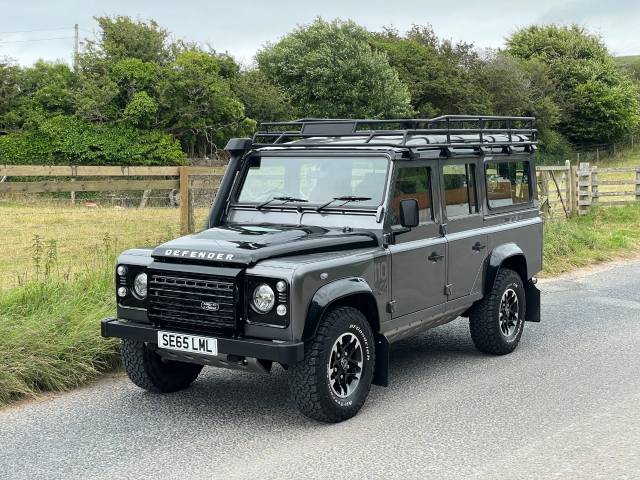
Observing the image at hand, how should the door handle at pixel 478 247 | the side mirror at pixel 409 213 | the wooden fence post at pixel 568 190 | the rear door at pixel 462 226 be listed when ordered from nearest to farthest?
the side mirror at pixel 409 213
the rear door at pixel 462 226
the door handle at pixel 478 247
the wooden fence post at pixel 568 190

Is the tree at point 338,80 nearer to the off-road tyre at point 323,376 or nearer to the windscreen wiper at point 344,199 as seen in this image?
the windscreen wiper at point 344,199

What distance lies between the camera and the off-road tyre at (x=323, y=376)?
18.1 ft

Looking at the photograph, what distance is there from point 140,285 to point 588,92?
2499 inches

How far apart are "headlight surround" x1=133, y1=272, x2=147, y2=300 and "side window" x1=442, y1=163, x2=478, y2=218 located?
9.12 ft

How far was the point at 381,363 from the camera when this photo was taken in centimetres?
612

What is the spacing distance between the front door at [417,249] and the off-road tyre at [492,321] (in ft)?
2.76

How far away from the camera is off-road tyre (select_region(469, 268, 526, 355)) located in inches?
302

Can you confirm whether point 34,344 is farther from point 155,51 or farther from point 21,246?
point 155,51

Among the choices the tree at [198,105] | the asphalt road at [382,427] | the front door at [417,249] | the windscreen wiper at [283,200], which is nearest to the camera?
the asphalt road at [382,427]

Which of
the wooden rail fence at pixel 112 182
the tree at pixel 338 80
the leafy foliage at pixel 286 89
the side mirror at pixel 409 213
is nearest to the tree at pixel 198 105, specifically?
the leafy foliage at pixel 286 89

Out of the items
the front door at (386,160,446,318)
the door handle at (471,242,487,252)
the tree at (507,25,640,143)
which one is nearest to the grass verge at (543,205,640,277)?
the door handle at (471,242,487,252)

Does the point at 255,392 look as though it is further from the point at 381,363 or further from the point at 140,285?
the point at 140,285

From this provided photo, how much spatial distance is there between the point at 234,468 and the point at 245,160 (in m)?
3.17

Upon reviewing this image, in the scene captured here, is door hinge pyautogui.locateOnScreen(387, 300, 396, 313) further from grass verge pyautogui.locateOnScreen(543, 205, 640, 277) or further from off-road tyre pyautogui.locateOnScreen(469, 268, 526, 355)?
grass verge pyautogui.locateOnScreen(543, 205, 640, 277)
